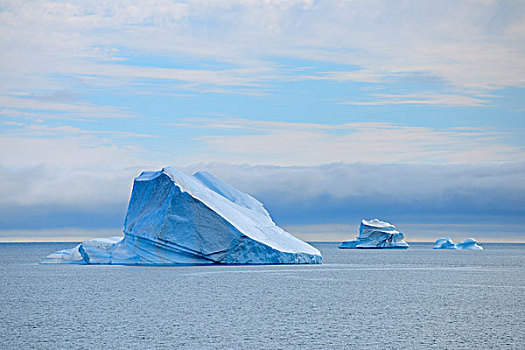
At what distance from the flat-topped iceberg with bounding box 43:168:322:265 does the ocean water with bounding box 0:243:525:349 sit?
200 centimetres

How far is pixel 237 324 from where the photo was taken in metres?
17.4

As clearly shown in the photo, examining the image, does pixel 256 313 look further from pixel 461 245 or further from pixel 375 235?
pixel 461 245

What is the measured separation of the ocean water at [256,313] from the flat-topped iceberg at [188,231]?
2001 mm

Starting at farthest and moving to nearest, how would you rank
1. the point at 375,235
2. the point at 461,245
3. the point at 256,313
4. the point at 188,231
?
the point at 461,245
the point at 375,235
the point at 188,231
the point at 256,313

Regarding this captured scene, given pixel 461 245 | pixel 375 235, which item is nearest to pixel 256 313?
pixel 375 235

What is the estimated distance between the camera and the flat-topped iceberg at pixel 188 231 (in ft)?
107

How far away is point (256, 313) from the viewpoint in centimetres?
1953

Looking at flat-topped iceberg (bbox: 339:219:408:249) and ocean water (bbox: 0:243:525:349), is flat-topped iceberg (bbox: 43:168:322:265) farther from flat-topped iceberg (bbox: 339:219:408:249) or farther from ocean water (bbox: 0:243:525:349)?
flat-topped iceberg (bbox: 339:219:408:249)

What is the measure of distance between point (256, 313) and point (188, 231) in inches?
533

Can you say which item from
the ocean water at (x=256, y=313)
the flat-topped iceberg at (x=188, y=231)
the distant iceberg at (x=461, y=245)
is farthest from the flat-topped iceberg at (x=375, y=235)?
the ocean water at (x=256, y=313)

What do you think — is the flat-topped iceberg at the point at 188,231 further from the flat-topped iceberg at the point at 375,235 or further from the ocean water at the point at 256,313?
the flat-topped iceberg at the point at 375,235

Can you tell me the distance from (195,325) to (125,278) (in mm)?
14750

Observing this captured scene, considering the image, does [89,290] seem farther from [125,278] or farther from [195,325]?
[195,325]

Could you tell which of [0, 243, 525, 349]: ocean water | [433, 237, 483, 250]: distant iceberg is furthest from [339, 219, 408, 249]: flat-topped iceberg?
[0, 243, 525, 349]: ocean water
